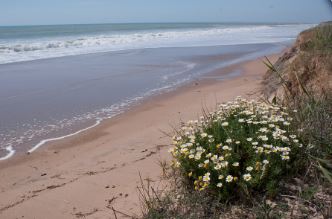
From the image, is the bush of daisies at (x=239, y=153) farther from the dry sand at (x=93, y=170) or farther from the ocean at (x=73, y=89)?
the ocean at (x=73, y=89)

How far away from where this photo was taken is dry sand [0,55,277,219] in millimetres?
3861

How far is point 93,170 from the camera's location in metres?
4.80

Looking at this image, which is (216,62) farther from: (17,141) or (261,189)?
(261,189)

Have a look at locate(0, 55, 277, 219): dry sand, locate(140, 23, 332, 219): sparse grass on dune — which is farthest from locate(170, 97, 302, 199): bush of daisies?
locate(0, 55, 277, 219): dry sand

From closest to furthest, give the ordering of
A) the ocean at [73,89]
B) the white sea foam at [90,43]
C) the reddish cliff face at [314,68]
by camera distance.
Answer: the reddish cliff face at [314,68], the ocean at [73,89], the white sea foam at [90,43]

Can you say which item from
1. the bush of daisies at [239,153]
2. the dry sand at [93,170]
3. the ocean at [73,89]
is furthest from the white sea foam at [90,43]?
the bush of daisies at [239,153]

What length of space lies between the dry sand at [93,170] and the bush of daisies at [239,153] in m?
0.75

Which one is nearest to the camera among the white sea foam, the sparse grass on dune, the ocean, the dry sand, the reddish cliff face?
the sparse grass on dune

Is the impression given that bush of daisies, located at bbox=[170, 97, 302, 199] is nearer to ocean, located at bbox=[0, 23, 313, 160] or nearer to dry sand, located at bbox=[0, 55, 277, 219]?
dry sand, located at bbox=[0, 55, 277, 219]

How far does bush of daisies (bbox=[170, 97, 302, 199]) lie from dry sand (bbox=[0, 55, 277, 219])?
752mm

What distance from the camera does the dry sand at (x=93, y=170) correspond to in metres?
3.86

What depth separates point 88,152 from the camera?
18.5ft

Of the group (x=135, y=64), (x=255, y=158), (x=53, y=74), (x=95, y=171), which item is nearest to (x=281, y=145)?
(x=255, y=158)

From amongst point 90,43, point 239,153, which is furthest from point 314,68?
point 90,43
